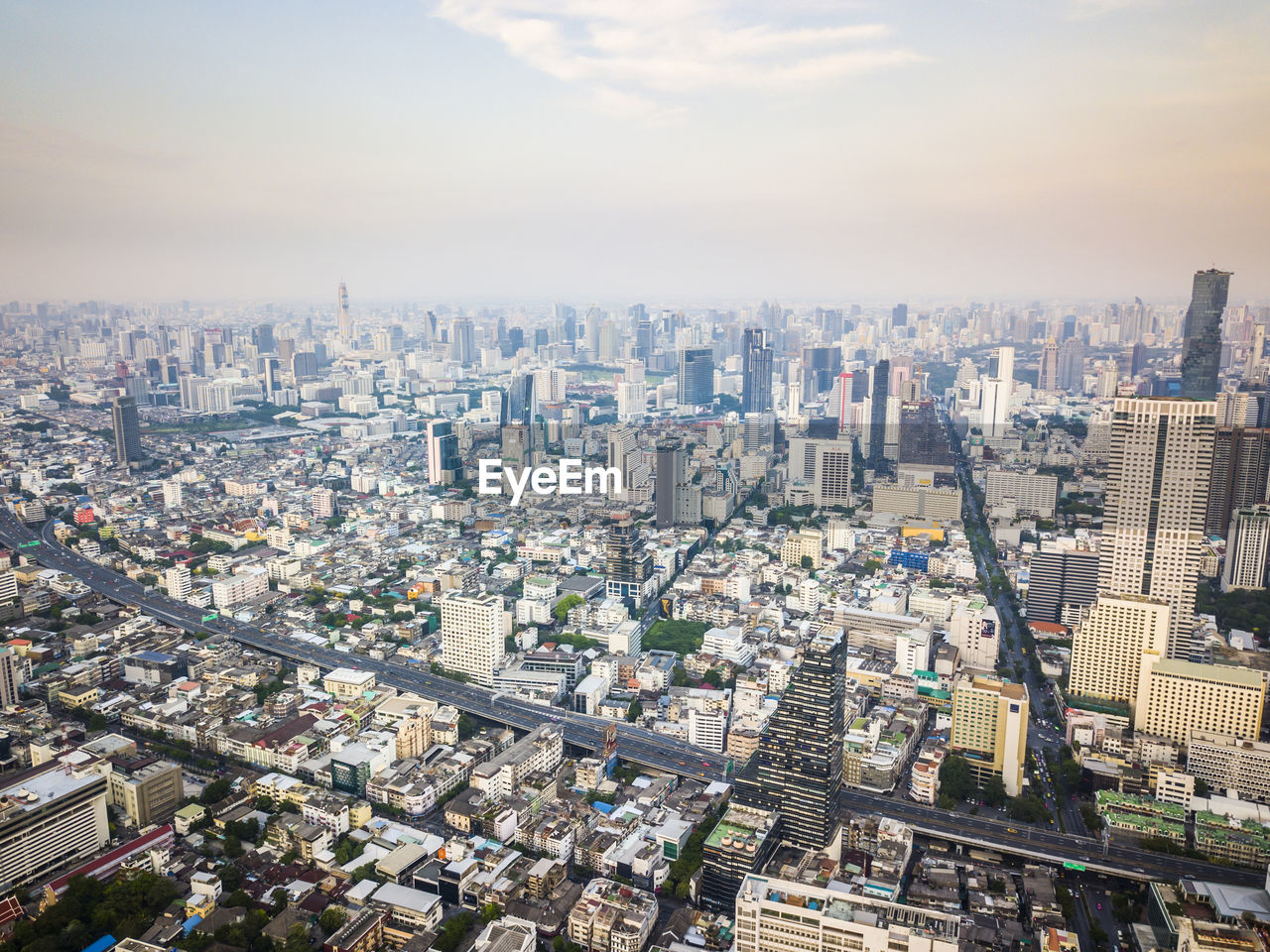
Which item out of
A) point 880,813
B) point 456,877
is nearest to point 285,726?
point 456,877

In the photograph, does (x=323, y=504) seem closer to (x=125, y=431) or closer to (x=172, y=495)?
(x=172, y=495)

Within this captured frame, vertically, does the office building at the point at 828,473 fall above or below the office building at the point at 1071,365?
below

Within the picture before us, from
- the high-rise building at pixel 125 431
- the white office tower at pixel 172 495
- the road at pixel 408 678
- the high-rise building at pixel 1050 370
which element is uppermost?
the high-rise building at pixel 1050 370

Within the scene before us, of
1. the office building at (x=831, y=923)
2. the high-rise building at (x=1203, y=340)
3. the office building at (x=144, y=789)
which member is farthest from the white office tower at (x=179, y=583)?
the high-rise building at (x=1203, y=340)

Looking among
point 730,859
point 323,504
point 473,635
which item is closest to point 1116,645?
point 730,859

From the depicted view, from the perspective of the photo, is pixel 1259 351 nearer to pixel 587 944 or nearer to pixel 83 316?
pixel 587 944

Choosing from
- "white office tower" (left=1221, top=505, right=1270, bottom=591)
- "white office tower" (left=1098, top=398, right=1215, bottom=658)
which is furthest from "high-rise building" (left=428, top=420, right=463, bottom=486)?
"white office tower" (left=1221, top=505, right=1270, bottom=591)

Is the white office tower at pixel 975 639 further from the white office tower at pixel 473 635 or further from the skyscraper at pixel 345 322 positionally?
the skyscraper at pixel 345 322
